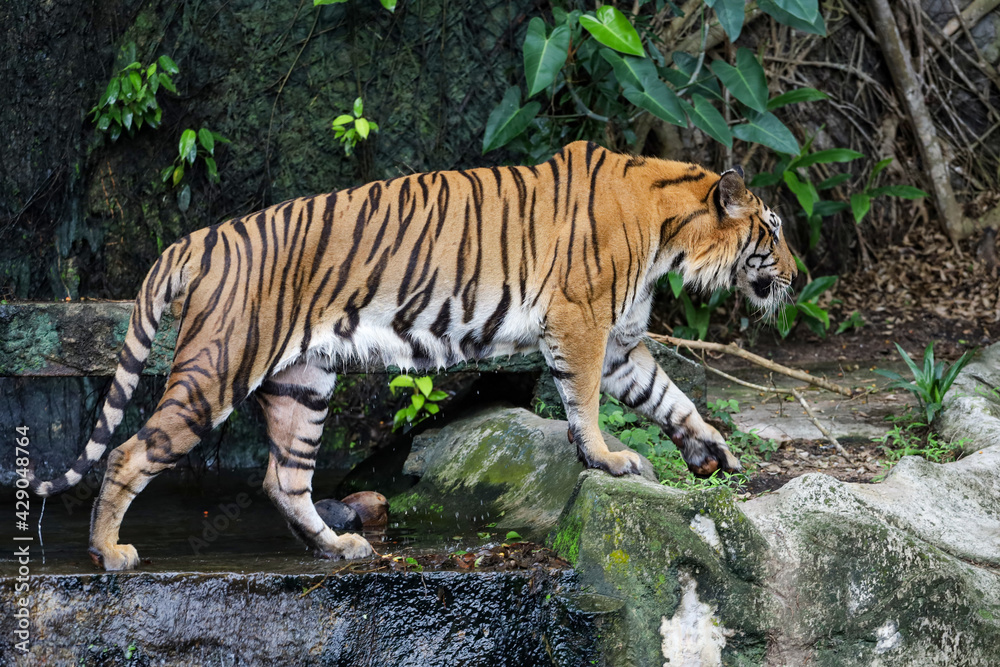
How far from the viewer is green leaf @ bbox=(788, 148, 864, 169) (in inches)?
317

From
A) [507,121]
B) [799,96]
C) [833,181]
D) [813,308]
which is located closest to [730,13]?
[507,121]

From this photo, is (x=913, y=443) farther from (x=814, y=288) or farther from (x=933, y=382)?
(x=814, y=288)

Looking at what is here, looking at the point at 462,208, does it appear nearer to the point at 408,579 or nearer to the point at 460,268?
the point at 460,268

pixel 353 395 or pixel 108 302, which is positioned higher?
pixel 108 302

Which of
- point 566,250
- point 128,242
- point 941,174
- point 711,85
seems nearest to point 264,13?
point 128,242

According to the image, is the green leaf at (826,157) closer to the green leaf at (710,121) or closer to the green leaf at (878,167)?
the green leaf at (878,167)

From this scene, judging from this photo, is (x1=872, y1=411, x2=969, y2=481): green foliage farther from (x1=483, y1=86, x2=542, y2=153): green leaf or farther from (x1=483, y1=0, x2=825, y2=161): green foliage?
(x1=483, y1=86, x2=542, y2=153): green leaf

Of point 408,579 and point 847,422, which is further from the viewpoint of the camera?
point 847,422

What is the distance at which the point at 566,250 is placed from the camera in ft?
14.1

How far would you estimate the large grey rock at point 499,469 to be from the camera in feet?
14.4

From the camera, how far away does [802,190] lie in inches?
315

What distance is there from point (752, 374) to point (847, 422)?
5.19ft

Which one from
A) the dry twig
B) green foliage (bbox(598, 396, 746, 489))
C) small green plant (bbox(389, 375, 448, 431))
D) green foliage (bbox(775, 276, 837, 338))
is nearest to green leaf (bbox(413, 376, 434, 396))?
small green plant (bbox(389, 375, 448, 431))

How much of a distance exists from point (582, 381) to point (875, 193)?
18.1ft
